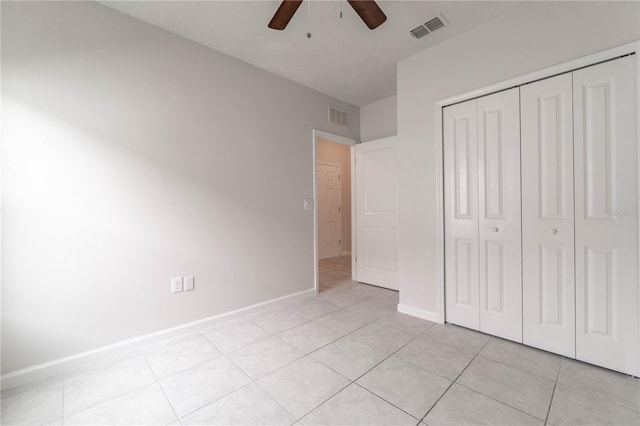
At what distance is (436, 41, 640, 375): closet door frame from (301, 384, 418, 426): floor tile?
135 cm

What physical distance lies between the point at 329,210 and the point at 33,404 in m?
4.89

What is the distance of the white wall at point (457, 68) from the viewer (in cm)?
180

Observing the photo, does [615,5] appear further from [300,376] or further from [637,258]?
[300,376]

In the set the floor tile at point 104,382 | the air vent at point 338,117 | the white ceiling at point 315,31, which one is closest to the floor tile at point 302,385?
the floor tile at point 104,382

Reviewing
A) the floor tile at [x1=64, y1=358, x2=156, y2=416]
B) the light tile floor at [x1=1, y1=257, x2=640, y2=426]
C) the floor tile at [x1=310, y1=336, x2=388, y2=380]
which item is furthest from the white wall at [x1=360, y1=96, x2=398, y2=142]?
the floor tile at [x1=64, y1=358, x2=156, y2=416]

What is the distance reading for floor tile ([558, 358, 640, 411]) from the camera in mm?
1507

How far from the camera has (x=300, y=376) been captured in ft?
5.70

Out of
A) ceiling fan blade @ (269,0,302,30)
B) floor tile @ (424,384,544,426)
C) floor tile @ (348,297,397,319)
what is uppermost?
ceiling fan blade @ (269,0,302,30)

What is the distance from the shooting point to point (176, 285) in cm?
231

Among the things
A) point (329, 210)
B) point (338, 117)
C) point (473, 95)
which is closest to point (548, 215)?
point (473, 95)

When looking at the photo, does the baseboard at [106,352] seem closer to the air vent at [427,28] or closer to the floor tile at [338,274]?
the floor tile at [338,274]

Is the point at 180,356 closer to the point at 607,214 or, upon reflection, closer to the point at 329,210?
the point at 607,214

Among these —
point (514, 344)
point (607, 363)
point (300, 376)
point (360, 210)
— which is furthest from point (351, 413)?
point (360, 210)

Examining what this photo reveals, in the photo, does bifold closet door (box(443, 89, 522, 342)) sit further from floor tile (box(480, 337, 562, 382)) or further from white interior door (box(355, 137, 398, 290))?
white interior door (box(355, 137, 398, 290))
